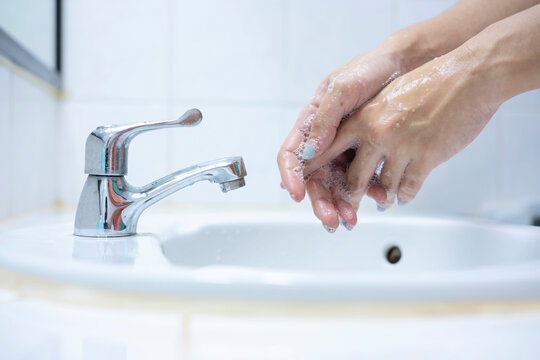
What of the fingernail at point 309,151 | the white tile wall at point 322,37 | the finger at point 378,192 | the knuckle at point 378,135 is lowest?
the finger at point 378,192

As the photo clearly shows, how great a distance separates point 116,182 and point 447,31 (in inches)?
20.1

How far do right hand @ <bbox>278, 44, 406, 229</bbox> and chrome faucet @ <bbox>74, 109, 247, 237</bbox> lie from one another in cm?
7

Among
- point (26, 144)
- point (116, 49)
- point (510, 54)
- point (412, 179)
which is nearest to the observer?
point (510, 54)

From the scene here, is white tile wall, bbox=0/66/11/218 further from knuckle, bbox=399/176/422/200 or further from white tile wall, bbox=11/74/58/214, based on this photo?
knuckle, bbox=399/176/422/200

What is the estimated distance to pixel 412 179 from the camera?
0.54 metres

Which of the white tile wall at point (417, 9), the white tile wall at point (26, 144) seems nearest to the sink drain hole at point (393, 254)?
the white tile wall at point (417, 9)

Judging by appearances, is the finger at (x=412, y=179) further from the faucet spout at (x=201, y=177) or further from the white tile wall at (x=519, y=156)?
the white tile wall at (x=519, y=156)

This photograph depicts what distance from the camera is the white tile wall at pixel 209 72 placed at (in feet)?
2.79

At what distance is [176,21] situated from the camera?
86cm

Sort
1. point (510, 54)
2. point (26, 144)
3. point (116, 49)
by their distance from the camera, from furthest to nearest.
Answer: point (116, 49) → point (26, 144) → point (510, 54)

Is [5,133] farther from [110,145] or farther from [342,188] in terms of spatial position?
[342,188]

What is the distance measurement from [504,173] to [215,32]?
27.4 inches

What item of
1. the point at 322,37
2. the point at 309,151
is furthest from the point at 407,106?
the point at 322,37

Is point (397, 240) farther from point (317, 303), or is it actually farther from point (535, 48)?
point (317, 303)
